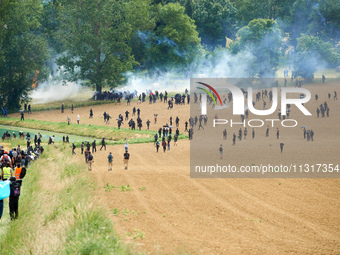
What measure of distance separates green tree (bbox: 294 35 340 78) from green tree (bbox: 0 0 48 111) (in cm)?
4534

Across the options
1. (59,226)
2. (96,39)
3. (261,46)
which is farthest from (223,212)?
(261,46)

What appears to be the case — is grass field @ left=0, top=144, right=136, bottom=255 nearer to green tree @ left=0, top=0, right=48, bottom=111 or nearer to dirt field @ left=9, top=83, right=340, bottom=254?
A: dirt field @ left=9, top=83, right=340, bottom=254

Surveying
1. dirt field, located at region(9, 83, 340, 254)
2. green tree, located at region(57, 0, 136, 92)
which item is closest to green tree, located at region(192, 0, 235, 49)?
green tree, located at region(57, 0, 136, 92)

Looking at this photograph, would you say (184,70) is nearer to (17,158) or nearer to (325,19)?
(325,19)

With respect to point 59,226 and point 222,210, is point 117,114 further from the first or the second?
point 59,226

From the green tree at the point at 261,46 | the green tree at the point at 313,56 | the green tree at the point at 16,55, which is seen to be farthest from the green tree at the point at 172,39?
the green tree at the point at 16,55

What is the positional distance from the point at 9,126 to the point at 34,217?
51.6 meters

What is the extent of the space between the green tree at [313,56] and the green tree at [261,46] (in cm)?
418

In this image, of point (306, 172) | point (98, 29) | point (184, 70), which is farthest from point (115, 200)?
point (184, 70)

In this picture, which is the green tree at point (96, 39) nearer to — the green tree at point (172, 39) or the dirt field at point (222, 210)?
the green tree at point (172, 39)

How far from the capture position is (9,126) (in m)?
66.8

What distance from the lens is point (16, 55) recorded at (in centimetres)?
7850

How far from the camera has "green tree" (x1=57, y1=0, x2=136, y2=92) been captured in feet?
266

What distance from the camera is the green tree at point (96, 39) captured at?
266ft
